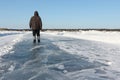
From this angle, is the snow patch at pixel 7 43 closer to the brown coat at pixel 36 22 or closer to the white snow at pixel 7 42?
the white snow at pixel 7 42

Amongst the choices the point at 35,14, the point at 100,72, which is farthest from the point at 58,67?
the point at 35,14

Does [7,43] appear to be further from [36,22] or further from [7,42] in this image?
[36,22]

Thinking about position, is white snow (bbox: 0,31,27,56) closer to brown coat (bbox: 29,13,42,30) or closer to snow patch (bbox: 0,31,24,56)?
snow patch (bbox: 0,31,24,56)

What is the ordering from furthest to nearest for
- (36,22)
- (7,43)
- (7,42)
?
(7,42)
(36,22)
(7,43)

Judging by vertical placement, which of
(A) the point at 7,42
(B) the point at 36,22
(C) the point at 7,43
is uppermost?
(B) the point at 36,22

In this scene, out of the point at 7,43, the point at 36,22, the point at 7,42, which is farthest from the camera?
the point at 7,42

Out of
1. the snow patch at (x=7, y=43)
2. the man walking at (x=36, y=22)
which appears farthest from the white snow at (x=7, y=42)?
the man walking at (x=36, y=22)

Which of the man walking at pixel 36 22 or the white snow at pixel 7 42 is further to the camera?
the man walking at pixel 36 22

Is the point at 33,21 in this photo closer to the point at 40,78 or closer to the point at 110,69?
the point at 110,69

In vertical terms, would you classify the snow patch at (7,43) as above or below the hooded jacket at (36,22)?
below

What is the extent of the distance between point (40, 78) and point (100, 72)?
195 centimetres

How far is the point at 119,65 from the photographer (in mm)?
10273

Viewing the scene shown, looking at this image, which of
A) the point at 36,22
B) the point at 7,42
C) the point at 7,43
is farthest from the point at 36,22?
the point at 7,42

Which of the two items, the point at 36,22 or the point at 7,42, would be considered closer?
the point at 36,22
